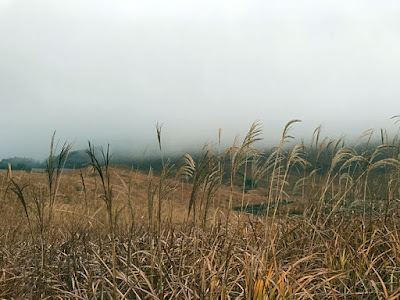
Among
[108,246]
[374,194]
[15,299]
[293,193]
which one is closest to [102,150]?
[15,299]

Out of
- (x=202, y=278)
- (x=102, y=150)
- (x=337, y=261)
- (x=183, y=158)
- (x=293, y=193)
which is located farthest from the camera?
(x=293, y=193)

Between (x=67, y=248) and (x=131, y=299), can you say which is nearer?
(x=131, y=299)

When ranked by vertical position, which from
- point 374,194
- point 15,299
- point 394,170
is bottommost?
point 15,299

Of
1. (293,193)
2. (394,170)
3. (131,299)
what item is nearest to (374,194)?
(394,170)

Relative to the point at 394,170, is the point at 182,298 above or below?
below

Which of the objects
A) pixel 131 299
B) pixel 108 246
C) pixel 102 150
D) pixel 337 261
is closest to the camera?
pixel 102 150

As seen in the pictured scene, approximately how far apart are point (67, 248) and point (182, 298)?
2000mm

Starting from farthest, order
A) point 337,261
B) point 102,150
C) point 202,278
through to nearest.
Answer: point 337,261 → point 202,278 → point 102,150

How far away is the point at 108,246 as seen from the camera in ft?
13.6

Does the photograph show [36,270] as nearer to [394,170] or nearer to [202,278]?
[202,278]

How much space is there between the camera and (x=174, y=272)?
130 inches

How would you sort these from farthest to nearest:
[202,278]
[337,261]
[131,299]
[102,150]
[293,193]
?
1. [293,193]
2. [337,261]
3. [131,299]
4. [202,278]
5. [102,150]

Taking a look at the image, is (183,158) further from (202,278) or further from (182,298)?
(182,298)

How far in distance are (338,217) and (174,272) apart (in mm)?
2931
